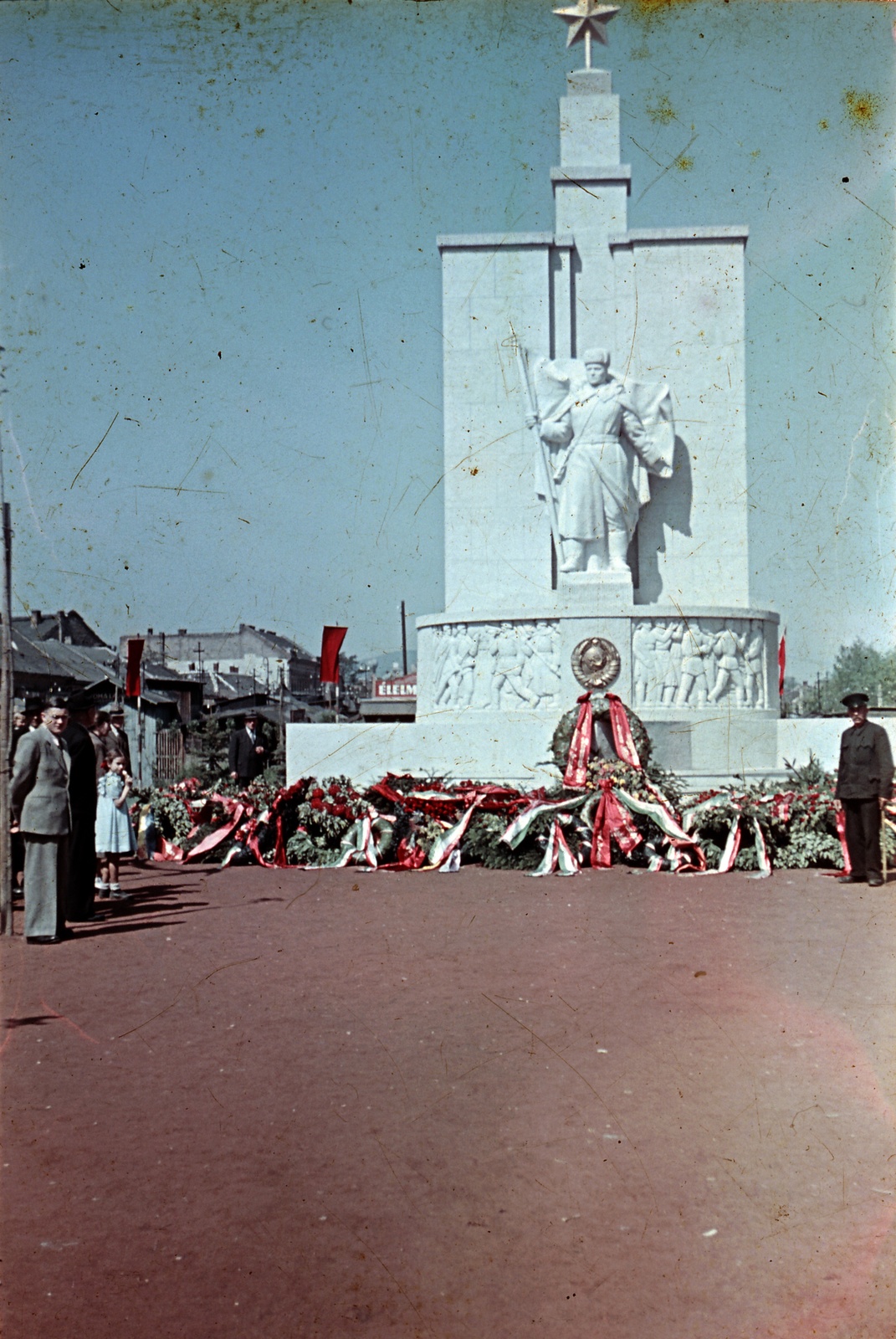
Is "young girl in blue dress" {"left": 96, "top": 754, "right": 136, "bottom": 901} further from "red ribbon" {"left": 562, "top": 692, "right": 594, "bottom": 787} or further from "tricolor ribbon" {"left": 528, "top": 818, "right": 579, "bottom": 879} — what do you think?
"red ribbon" {"left": 562, "top": 692, "right": 594, "bottom": 787}

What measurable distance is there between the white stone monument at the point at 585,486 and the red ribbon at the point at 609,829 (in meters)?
5.27

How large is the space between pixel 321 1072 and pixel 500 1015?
3.88 feet

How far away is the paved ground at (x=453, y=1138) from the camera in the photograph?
10.8 ft

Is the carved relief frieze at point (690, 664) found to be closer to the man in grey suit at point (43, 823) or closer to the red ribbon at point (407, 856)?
the red ribbon at point (407, 856)

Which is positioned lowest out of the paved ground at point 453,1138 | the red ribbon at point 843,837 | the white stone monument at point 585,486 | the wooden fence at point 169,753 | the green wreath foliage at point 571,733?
the paved ground at point 453,1138

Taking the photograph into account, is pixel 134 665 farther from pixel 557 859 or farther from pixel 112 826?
pixel 557 859

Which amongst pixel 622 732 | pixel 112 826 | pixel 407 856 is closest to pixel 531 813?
pixel 407 856

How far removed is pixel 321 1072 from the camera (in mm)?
5250

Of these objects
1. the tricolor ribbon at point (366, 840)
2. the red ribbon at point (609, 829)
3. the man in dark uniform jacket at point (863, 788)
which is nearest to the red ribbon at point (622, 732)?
the red ribbon at point (609, 829)

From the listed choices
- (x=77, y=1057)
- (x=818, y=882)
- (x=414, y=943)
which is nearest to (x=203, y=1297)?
(x=77, y=1057)

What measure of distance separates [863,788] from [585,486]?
30.7 feet

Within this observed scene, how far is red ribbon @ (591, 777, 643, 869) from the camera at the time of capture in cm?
1214

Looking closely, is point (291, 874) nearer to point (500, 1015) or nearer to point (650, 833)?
point (650, 833)

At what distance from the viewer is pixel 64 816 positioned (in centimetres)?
863
